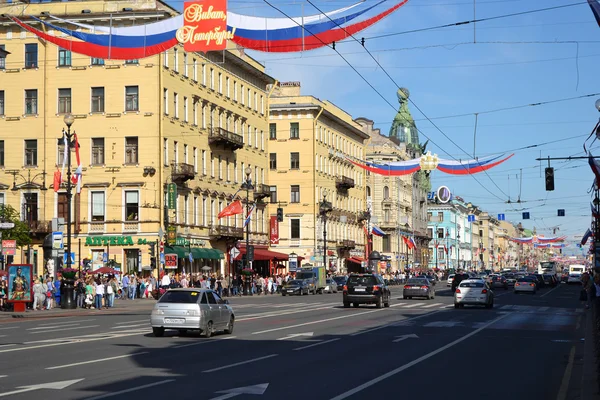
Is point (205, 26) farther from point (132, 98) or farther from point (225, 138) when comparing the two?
point (225, 138)

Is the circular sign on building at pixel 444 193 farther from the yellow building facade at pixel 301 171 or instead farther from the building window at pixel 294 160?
the building window at pixel 294 160

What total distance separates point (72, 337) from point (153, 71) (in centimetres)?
4118

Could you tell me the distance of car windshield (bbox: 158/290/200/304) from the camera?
83.9 feet

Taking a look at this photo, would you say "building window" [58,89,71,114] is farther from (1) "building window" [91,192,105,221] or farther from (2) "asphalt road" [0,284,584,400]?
(2) "asphalt road" [0,284,584,400]

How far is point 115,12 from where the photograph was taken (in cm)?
6322

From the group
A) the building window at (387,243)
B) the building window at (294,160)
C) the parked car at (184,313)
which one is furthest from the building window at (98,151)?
the building window at (387,243)

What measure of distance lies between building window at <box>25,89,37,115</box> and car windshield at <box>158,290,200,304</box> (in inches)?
1737

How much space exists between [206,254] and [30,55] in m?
19.4

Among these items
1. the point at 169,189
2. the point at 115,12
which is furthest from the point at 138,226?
the point at 115,12

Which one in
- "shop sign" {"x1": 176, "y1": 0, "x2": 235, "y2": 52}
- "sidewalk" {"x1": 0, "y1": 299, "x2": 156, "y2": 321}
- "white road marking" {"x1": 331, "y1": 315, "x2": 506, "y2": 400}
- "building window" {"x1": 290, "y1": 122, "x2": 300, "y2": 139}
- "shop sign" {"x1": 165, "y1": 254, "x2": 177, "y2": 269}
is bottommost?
"white road marking" {"x1": 331, "y1": 315, "x2": 506, "y2": 400}

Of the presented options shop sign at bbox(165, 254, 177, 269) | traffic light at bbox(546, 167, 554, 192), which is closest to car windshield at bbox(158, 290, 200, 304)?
traffic light at bbox(546, 167, 554, 192)

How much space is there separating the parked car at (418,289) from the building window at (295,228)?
41.7m

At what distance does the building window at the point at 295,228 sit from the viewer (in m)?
99.1

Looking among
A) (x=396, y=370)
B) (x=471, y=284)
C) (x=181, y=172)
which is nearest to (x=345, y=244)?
(x=181, y=172)
